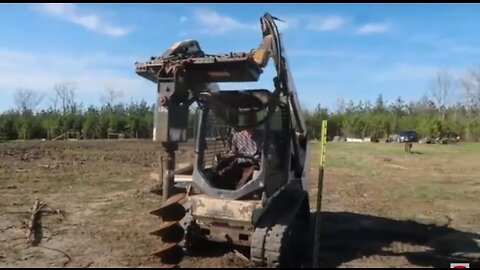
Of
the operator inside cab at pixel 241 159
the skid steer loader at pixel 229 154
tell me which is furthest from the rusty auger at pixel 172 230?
the operator inside cab at pixel 241 159

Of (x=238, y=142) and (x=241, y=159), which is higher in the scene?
(x=238, y=142)

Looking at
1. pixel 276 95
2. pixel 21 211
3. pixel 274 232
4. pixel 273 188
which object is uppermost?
pixel 276 95

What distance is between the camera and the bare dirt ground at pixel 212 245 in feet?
26.7

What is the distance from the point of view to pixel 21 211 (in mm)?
12023

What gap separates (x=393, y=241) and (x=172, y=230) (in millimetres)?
4230

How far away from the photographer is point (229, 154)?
26.6ft

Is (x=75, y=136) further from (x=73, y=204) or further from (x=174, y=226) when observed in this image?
(x=174, y=226)

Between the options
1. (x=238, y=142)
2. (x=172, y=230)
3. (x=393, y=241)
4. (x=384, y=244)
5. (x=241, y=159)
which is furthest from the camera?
(x=393, y=241)

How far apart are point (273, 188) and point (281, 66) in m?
1.78

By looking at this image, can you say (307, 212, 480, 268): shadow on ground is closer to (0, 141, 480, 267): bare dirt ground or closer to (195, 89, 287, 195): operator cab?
(0, 141, 480, 267): bare dirt ground

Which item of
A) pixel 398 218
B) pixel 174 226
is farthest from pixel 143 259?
pixel 398 218

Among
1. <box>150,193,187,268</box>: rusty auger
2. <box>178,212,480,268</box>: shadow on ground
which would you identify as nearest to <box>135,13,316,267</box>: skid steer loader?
<box>150,193,187,268</box>: rusty auger

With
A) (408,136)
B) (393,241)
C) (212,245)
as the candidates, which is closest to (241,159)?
(212,245)

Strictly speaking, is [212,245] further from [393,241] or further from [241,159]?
[393,241]
